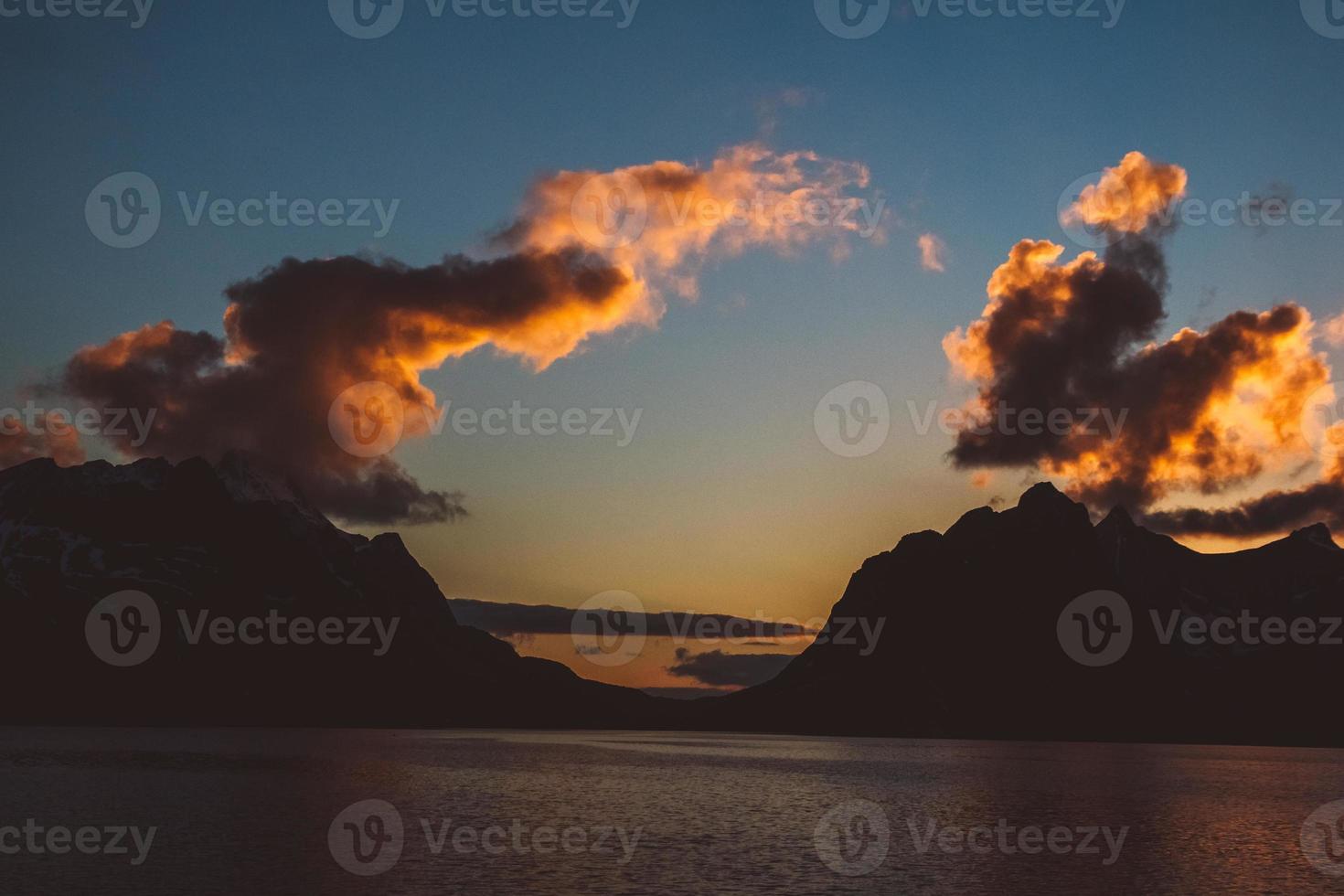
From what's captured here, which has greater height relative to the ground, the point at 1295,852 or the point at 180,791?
the point at 1295,852

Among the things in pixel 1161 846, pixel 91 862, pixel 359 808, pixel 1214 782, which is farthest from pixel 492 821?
pixel 1214 782

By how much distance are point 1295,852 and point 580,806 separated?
61.4 meters

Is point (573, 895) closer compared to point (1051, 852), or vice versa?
point (573, 895)

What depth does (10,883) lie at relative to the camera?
54.8 m

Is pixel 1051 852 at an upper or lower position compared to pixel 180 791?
upper

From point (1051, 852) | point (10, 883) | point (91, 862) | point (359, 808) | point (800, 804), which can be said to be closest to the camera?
point (10, 883)

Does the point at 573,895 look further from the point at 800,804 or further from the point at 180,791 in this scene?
the point at 180,791

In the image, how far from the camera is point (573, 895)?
5528 centimetres

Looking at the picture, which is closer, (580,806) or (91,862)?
(91,862)

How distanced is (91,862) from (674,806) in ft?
197

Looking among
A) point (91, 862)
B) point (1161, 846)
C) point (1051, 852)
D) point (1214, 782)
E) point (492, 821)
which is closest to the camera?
point (91, 862)

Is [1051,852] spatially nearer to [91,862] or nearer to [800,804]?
[800,804]

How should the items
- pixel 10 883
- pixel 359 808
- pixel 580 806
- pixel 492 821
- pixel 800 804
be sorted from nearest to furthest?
pixel 10 883 → pixel 492 821 → pixel 359 808 → pixel 580 806 → pixel 800 804

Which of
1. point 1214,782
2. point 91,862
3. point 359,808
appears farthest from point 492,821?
point 1214,782
